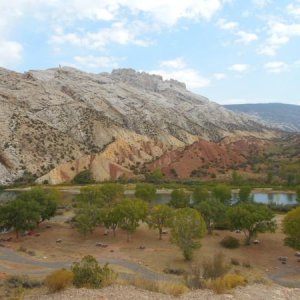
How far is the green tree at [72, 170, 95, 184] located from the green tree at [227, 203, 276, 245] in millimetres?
72489

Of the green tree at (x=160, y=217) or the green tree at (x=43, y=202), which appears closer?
the green tree at (x=160, y=217)

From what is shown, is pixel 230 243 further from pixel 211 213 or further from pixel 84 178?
pixel 84 178

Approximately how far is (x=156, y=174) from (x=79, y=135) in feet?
149

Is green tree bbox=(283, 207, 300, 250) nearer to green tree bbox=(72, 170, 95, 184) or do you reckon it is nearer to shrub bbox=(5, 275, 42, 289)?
shrub bbox=(5, 275, 42, 289)

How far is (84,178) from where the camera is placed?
12156 cm

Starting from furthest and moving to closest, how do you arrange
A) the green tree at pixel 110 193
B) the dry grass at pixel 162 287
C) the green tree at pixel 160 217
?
the green tree at pixel 110 193 → the green tree at pixel 160 217 → the dry grass at pixel 162 287

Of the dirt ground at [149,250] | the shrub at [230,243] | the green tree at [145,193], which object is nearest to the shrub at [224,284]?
the dirt ground at [149,250]

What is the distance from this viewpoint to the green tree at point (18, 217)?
185ft

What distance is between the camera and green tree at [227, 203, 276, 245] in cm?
5184

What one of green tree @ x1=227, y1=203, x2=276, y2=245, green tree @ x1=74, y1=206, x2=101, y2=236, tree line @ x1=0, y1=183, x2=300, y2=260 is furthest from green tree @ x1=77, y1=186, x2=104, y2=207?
green tree @ x1=227, y1=203, x2=276, y2=245

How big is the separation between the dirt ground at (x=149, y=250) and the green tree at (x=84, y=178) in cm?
6014

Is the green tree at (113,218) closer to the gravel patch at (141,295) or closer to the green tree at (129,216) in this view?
the green tree at (129,216)

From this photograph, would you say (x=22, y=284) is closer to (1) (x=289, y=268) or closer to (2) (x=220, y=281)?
(2) (x=220, y=281)

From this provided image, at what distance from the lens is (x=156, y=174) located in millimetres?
123000
